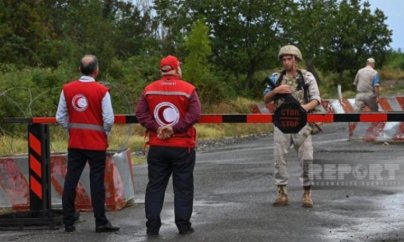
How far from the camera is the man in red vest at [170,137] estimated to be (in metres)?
7.84

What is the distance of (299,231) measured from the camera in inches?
313

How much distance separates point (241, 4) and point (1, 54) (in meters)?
11.4

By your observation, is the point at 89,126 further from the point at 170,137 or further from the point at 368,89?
the point at 368,89

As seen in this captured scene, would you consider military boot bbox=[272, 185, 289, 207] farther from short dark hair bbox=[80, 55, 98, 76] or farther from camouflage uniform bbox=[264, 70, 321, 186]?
short dark hair bbox=[80, 55, 98, 76]

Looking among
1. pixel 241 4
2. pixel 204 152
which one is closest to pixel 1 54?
pixel 241 4

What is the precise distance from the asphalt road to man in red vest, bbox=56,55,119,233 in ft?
0.98

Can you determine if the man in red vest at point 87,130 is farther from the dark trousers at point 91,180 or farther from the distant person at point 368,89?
the distant person at point 368,89

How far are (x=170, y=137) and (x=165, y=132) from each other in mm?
89

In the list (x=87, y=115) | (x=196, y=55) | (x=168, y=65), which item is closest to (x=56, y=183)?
(x=87, y=115)

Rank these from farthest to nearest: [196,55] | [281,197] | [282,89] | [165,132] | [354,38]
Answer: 1. [354,38]
2. [196,55]
3. [281,197]
4. [282,89]
5. [165,132]

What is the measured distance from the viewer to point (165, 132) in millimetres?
7793

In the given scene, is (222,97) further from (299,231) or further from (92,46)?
(299,231)

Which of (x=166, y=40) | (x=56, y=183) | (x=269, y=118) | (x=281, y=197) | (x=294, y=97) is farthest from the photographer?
(x=166, y=40)

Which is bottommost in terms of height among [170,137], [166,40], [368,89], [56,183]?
[56,183]
